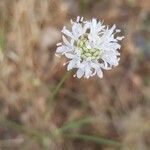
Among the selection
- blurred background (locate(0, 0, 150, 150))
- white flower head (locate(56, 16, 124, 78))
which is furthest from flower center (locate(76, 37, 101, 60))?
blurred background (locate(0, 0, 150, 150))

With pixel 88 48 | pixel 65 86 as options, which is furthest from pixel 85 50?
pixel 65 86

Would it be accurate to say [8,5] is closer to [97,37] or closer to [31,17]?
[31,17]

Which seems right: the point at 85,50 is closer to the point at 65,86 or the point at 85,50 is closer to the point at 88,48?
the point at 88,48

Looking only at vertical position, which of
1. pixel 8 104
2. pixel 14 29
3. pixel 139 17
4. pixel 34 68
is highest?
pixel 139 17

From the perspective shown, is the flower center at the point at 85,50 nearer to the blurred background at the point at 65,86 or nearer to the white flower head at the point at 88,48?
the white flower head at the point at 88,48

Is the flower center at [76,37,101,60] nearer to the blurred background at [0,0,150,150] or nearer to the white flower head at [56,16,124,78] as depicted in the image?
the white flower head at [56,16,124,78]

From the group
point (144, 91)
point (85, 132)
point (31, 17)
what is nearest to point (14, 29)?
point (31, 17)
